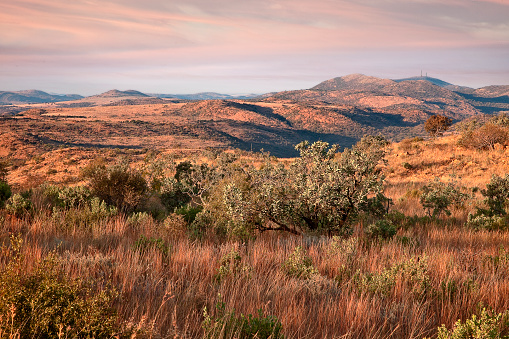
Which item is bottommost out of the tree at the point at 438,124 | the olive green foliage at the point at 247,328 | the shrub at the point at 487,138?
the olive green foliage at the point at 247,328

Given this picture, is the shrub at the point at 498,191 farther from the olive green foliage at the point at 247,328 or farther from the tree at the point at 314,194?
the olive green foliage at the point at 247,328

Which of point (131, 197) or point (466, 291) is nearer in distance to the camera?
point (466, 291)

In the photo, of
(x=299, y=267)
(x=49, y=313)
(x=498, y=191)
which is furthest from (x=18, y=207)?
(x=498, y=191)

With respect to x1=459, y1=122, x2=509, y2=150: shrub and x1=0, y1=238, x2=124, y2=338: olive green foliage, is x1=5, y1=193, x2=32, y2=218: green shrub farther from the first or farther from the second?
x1=459, y1=122, x2=509, y2=150: shrub

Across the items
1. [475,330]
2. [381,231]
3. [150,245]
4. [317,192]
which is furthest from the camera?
[381,231]

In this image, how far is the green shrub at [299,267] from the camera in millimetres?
3668

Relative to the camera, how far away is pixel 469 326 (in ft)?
7.61

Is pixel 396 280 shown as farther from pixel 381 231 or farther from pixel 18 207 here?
pixel 18 207

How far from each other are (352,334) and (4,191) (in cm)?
867

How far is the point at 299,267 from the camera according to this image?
3.80 metres

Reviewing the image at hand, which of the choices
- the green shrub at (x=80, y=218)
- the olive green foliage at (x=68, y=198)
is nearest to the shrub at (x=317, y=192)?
the green shrub at (x=80, y=218)

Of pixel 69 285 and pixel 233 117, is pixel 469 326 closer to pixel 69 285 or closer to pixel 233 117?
pixel 69 285

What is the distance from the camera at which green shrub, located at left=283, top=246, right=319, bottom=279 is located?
12.0ft

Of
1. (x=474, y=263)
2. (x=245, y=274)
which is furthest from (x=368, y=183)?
(x=245, y=274)
